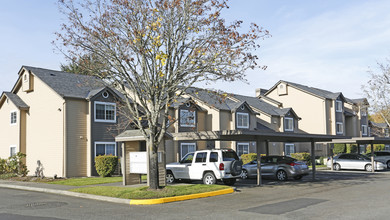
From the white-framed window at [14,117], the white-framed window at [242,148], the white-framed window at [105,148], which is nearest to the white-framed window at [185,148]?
the white-framed window at [242,148]

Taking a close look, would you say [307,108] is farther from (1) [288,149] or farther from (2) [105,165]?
(2) [105,165]

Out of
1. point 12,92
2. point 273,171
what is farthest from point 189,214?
point 12,92

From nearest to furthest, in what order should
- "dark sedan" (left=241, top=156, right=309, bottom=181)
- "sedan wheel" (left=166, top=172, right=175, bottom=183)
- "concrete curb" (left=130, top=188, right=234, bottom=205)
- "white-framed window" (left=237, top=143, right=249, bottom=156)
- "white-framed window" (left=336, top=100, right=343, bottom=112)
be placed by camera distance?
1. "concrete curb" (left=130, top=188, right=234, bottom=205)
2. "sedan wheel" (left=166, top=172, right=175, bottom=183)
3. "dark sedan" (left=241, top=156, right=309, bottom=181)
4. "white-framed window" (left=237, top=143, right=249, bottom=156)
5. "white-framed window" (left=336, top=100, right=343, bottom=112)

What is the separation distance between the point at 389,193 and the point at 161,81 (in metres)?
10.2

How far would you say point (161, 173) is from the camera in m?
18.3

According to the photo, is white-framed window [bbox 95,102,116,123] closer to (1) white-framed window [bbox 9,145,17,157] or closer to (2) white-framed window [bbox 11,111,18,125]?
(2) white-framed window [bbox 11,111,18,125]

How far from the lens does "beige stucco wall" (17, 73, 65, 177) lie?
85.7ft

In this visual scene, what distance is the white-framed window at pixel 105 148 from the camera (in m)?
27.0

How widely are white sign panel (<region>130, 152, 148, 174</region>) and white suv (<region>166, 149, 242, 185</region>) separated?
215 cm

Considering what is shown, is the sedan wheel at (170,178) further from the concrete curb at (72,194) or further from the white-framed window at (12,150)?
the white-framed window at (12,150)

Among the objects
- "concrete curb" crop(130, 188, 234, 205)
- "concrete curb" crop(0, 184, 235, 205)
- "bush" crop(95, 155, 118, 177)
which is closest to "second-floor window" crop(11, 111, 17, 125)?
"bush" crop(95, 155, 118, 177)

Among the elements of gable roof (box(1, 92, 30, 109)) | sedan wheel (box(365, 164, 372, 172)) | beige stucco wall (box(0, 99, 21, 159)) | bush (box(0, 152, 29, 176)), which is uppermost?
gable roof (box(1, 92, 30, 109))

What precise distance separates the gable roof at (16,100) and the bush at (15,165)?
3753 mm

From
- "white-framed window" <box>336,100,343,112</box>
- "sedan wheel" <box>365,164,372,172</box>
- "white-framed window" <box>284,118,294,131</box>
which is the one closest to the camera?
"sedan wheel" <box>365,164,372,172</box>
